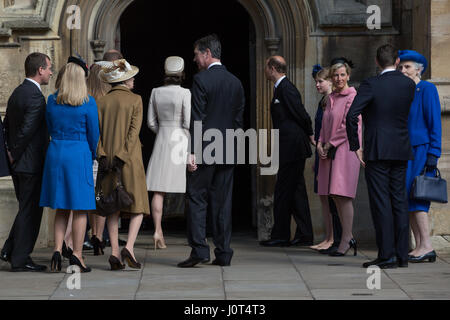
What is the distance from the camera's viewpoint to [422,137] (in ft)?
26.6

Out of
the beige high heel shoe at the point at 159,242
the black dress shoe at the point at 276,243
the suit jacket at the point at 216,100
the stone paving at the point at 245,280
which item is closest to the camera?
the stone paving at the point at 245,280

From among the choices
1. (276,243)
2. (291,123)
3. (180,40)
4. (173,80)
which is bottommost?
(276,243)

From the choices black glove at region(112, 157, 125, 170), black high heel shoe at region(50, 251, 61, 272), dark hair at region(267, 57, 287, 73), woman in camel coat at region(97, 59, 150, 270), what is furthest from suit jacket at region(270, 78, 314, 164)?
black high heel shoe at region(50, 251, 61, 272)

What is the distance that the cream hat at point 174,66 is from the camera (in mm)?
9242

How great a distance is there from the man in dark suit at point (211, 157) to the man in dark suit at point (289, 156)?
147 centimetres

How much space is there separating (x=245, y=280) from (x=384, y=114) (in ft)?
5.90

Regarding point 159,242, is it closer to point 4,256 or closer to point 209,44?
point 4,256

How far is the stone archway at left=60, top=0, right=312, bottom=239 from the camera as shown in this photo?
10.1 metres

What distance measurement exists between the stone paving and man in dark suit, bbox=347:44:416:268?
0.30 metres

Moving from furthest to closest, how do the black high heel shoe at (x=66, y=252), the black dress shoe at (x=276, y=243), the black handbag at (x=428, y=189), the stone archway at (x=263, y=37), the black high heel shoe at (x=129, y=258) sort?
the stone archway at (x=263, y=37), the black dress shoe at (x=276, y=243), the black high heel shoe at (x=66, y=252), the black handbag at (x=428, y=189), the black high heel shoe at (x=129, y=258)

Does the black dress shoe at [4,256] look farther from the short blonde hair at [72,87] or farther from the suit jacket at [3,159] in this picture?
the short blonde hair at [72,87]

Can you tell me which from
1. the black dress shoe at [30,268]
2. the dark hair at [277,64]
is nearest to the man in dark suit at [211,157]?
the black dress shoe at [30,268]

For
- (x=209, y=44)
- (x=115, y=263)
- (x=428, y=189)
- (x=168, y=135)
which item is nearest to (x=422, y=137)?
(x=428, y=189)

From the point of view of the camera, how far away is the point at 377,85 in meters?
7.65
